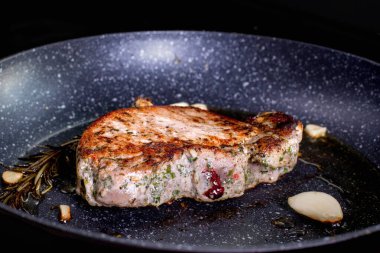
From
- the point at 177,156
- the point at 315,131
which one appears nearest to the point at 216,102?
the point at 315,131

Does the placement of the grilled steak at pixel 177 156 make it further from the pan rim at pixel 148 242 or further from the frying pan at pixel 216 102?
the pan rim at pixel 148 242

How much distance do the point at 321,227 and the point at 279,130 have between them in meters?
0.48

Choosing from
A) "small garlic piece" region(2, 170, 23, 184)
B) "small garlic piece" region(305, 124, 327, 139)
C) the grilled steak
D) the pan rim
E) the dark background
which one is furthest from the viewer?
the dark background

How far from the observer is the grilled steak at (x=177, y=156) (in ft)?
6.64

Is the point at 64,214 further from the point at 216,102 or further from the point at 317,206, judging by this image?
the point at 216,102

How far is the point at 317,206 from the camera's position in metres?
2.13

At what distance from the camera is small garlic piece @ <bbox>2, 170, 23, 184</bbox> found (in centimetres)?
222

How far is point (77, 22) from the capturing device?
13.9 ft

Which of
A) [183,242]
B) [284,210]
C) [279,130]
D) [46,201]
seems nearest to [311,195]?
[284,210]

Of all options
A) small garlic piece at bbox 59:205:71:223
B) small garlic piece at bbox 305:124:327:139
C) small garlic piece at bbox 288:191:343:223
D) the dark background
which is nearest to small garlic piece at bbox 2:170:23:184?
small garlic piece at bbox 59:205:71:223

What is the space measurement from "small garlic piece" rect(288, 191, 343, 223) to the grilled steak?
0.17 m

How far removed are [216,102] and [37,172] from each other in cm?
124

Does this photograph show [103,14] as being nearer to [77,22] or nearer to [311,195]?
[77,22]

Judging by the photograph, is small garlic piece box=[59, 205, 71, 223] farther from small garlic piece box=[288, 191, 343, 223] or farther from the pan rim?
small garlic piece box=[288, 191, 343, 223]
